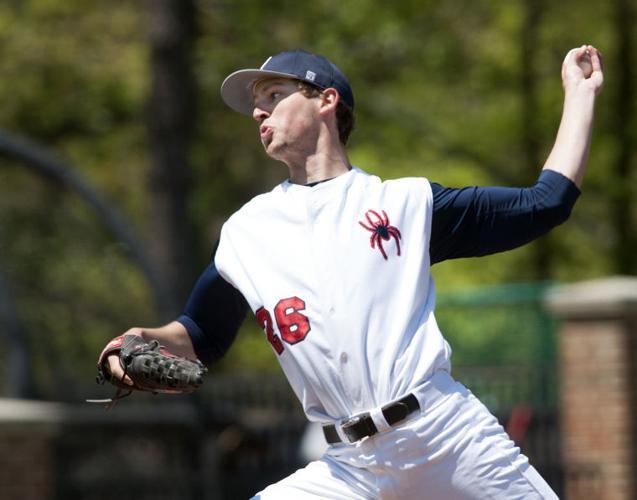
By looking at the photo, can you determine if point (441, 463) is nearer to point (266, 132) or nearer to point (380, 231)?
point (380, 231)

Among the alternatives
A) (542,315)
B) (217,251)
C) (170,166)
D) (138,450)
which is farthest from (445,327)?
(217,251)

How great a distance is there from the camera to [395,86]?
2053 centimetres

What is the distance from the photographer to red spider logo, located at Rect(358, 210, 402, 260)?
4.27 m

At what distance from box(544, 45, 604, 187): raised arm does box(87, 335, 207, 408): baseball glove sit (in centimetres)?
125

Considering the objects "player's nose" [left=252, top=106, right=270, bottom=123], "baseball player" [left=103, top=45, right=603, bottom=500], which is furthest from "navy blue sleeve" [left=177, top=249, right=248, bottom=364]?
"player's nose" [left=252, top=106, right=270, bottom=123]

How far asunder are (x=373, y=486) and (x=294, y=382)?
0.42 m

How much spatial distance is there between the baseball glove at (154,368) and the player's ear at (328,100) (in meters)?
0.94

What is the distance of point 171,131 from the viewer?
51.5 feet

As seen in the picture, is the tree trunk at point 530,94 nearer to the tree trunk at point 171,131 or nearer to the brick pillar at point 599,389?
the tree trunk at point 171,131

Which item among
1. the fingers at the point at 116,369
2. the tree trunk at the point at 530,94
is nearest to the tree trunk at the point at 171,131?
the tree trunk at the point at 530,94

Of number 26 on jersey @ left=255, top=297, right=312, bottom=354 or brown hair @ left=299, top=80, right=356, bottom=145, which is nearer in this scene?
number 26 on jersey @ left=255, top=297, right=312, bottom=354

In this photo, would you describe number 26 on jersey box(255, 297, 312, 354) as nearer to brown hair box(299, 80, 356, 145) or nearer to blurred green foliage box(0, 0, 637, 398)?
brown hair box(299, 80, 356, 145)

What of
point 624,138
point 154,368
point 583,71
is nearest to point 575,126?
point 583,71

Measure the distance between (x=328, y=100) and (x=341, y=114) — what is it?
4.3 inches
